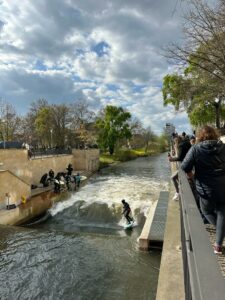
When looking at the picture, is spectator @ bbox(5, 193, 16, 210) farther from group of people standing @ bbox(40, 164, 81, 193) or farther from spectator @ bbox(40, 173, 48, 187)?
spectator @ bbox(40, 173, 48, 187)

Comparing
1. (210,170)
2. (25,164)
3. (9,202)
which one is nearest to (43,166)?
(25,164)

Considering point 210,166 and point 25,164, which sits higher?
point 210,166

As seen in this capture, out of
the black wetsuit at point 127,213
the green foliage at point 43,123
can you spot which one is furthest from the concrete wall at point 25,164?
the green foliage at point 43,123

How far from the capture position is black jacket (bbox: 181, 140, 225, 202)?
3855 mm

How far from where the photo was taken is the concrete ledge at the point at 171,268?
4.05 meters

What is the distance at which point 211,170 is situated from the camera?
12.7 ft

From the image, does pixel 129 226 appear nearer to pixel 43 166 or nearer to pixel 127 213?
pixel 127 213

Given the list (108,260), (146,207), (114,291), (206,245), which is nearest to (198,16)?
(206,245)

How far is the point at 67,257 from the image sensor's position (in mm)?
13156

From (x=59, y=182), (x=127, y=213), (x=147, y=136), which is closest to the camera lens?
(x=127, y=213)

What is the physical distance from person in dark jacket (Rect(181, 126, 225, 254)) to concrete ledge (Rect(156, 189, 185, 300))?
771mm

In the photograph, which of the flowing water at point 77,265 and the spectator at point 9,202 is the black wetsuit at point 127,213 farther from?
the spectator at point 9,202

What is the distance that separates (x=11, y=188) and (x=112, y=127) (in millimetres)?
48090

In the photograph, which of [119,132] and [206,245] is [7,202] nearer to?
[206,245]
